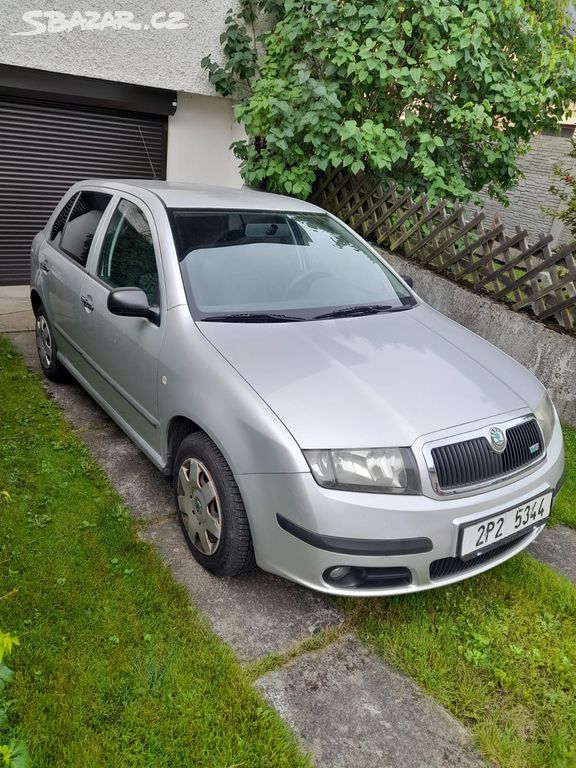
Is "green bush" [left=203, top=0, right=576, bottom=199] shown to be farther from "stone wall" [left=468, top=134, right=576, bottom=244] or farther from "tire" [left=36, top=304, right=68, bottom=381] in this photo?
"stone wall" [left=468, top=134, right=576, bottom=244]

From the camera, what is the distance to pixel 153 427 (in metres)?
2.84

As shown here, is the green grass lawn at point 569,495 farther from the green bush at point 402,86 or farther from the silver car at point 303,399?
the green bush at point 402,86

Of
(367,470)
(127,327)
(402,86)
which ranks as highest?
(402,86)

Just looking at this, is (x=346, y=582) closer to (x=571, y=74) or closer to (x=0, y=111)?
(x=571, y=74)

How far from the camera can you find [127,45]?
5.97 metres

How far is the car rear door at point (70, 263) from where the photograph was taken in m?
3.58

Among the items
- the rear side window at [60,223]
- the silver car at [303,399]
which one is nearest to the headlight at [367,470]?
the silver car at [303,399]

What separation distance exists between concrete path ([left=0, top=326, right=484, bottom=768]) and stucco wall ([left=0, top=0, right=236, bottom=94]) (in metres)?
4.90

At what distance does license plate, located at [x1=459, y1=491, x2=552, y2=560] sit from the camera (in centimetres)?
211

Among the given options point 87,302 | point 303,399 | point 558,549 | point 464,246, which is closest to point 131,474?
point 87,302

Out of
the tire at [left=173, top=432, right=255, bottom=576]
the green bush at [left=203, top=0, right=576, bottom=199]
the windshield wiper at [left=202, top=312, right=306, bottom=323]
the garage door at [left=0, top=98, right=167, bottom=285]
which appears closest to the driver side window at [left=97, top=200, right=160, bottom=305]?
the windshield wiper at [left=202, top=312, right=306, bottom=323]

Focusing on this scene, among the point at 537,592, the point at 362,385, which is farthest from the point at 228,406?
the point at 537,592

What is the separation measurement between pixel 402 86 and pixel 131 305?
169 inches

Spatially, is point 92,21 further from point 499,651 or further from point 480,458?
point 499,651
